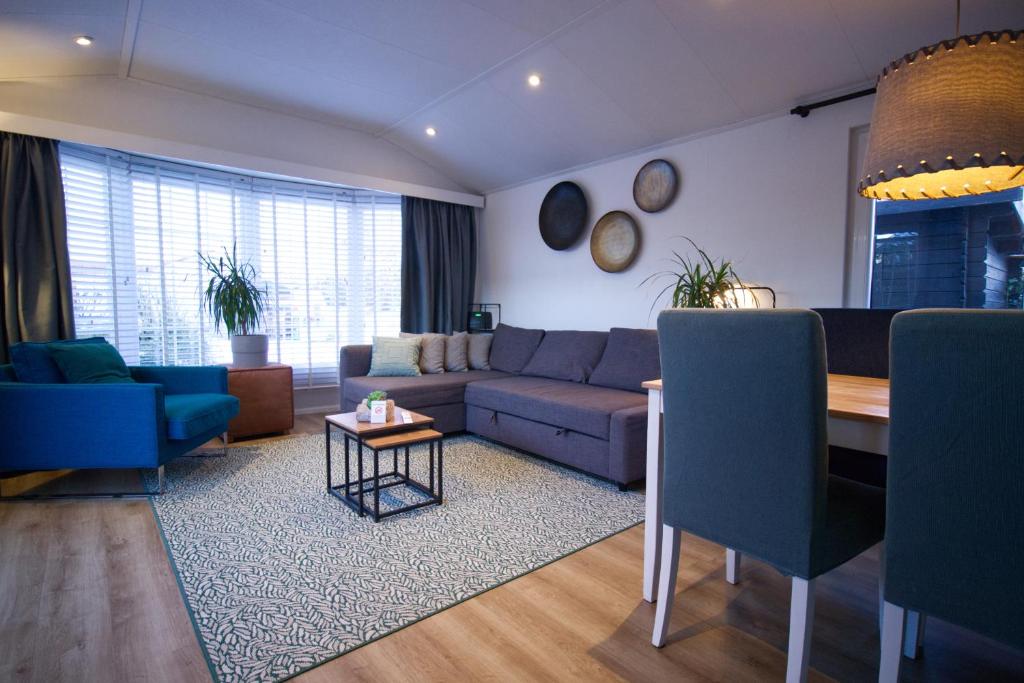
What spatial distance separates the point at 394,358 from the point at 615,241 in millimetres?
2053

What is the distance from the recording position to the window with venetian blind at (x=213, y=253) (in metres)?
3.61

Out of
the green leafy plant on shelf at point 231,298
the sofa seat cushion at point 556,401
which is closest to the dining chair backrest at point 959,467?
the sofa seat cushion at point 556,401

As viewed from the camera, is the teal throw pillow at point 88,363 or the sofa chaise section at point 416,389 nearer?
the teal throw pillow at point 88,363

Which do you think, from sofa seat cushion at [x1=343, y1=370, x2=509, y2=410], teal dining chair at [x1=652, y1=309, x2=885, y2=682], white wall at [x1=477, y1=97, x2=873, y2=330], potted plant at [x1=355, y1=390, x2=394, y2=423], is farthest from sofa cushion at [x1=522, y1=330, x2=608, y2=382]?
teal dining chair at [x1=652, y1=309, x2=885, y2=682]

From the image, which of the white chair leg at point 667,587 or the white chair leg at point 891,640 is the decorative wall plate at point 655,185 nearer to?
the white chair leg at point 667,587

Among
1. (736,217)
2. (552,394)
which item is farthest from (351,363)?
(736,217)

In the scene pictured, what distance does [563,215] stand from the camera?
14.7ft

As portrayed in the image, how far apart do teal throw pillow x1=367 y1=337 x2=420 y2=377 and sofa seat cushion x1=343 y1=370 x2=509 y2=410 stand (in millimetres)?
113

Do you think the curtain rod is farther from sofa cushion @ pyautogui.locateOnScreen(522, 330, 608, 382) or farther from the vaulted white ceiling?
sofa cushion @ pyautogui.locateOnScreen(522, 330, 608, 382)

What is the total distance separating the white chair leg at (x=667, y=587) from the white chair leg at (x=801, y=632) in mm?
344

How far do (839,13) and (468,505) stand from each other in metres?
2.94

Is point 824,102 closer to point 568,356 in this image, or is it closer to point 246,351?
point 568,356

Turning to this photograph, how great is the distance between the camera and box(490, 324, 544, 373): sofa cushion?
14.3 ft

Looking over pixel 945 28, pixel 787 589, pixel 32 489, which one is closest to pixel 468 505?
pixel 787 589
